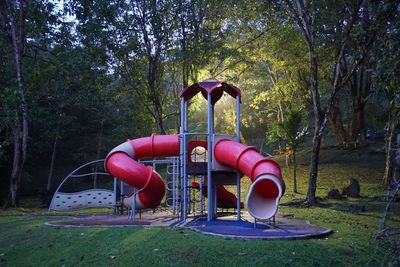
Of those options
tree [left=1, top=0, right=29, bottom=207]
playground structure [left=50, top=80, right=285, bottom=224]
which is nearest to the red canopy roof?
playground structure [left=50, top=80, right=285, bottom=224]

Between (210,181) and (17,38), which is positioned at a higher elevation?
(17,38)

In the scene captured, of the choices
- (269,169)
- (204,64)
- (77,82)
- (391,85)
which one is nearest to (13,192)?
(77,82)

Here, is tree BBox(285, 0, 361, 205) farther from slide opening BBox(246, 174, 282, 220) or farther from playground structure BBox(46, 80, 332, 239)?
slide opening BBox(246, 174, 282, 220)

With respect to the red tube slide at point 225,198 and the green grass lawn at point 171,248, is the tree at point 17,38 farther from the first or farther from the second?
the red tube slide at point 225,198

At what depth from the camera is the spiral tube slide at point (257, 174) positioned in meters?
10.8

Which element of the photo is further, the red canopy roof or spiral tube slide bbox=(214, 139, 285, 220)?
the red canopy roof

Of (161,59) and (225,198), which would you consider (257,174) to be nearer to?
(225,198)

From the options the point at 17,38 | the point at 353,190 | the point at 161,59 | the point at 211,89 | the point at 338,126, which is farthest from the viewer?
the point at 338,126

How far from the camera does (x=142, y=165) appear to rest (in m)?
13.8

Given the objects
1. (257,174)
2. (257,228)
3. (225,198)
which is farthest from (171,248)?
(225,198)

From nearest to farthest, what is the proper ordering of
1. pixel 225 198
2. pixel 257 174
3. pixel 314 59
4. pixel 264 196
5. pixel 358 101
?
pixel 257 174, pixel 264 196, pixel 225 198, pixel 314 59, pixel 358 101

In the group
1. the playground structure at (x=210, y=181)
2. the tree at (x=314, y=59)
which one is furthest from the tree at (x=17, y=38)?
the tree at (x=314, y=59)

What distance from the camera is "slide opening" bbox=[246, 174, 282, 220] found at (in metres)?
10.7

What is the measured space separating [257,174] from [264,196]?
30.7 inches
